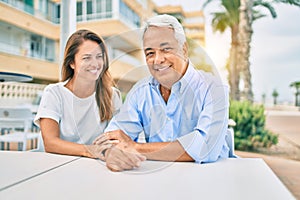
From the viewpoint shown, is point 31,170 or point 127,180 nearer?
point 127,180

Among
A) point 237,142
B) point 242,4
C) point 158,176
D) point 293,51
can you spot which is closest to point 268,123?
point 237,142

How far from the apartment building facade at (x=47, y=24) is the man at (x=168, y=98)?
4.83 feet

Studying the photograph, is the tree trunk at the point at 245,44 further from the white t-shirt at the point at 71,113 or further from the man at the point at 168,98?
the man at the point at 168,98

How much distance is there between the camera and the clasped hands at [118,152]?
0.71 metres

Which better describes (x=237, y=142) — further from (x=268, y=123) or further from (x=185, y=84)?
(x=185, y=84)

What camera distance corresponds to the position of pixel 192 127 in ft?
3.43

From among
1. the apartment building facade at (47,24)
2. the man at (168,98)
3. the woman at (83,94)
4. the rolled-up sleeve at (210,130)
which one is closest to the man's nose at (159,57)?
the man at (168,98)

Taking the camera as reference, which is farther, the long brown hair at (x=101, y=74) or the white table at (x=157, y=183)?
the long brown hair at (x=101, y=74)

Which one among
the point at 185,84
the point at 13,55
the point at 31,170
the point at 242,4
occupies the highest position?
the point at 242,4

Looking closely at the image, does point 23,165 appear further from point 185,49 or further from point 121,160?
point 185,49

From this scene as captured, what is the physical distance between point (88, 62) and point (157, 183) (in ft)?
2.88

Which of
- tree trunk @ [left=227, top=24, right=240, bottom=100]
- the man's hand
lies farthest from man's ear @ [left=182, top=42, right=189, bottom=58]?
tree trunk @ [left=227, top=24, right=240, bottom=100]

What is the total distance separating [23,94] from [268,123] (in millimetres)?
3285

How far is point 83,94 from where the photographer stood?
53.2 inches
